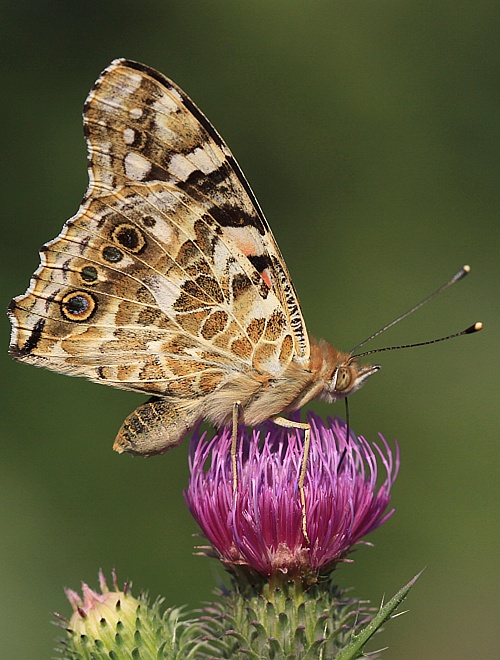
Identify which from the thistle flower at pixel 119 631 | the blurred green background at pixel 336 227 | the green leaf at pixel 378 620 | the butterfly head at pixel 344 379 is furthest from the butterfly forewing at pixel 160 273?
the blurred green background at pixel 336 227

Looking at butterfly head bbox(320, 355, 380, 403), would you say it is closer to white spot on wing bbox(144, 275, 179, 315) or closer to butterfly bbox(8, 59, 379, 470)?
butterfly bbox(8, 59, 379, 470)

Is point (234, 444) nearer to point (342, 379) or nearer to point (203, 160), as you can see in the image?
point (342, 379)

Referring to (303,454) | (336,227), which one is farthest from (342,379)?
(336,227)

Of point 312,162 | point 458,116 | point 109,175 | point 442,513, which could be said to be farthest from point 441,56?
point 109,175

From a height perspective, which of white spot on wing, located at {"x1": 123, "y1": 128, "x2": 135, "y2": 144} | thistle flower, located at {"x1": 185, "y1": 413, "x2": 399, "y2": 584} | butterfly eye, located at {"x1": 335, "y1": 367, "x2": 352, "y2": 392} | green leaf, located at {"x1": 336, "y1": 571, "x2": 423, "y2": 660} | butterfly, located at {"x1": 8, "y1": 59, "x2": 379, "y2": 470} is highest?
white spot on wing, located at {"x1": 123, "y1": 128, "x2": 135, "y2": 144}

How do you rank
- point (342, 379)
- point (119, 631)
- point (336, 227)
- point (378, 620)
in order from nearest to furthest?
1. point (378, 620)
2. point (119, 631)
3. point (342, 379)
4. point (336, 227)

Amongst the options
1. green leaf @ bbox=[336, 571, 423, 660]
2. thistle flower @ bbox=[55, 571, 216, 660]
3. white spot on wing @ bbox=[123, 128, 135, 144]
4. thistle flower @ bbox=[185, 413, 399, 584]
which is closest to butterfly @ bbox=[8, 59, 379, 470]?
white spot on wing @ bbox=[123, 128, 135, 144]

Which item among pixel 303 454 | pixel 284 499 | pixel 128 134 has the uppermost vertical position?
pixel 128 134
